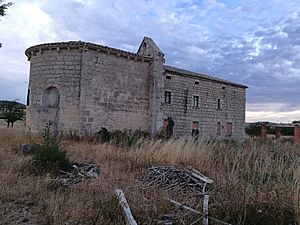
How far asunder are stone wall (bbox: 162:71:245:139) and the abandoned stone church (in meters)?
0.27

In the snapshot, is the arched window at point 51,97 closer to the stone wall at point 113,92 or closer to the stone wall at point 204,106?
the stone wall at point 113,92

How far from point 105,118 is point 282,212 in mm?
15686

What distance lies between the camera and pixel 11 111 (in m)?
38.8

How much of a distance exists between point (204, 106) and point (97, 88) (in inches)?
488

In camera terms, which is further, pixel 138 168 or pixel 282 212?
pixel 138 168

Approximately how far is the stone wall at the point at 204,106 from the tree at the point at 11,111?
69.8ft

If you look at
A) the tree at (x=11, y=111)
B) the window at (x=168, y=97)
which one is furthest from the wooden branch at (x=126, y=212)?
the tree at (x=11, y=111)

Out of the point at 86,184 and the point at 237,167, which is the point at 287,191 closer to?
the point at 237,167

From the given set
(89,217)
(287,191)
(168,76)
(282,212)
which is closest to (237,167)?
(287,191)

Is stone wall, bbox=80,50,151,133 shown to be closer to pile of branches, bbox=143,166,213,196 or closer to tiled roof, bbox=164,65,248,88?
tiled roof, bbox=164,65,248,88

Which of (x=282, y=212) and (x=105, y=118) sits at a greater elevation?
(x=105, y=118)

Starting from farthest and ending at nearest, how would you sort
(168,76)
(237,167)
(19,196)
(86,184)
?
(168,76) < (237,167) < (86,184) < (19,196)

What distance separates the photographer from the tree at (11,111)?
3732cm

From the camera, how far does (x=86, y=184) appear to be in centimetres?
735
